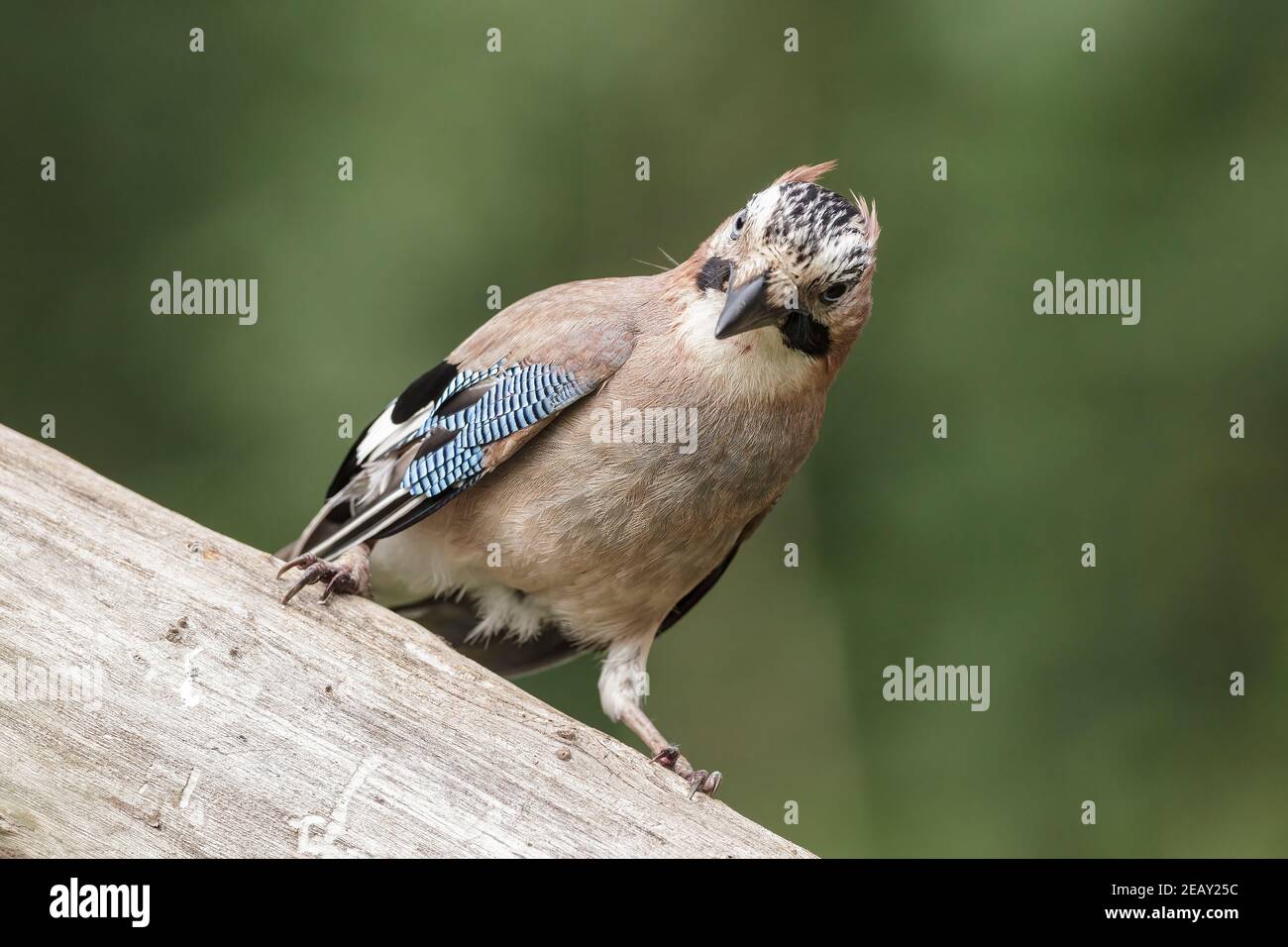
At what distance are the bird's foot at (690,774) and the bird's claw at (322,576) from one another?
1.00 meters

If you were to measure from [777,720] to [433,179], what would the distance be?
2.79 m

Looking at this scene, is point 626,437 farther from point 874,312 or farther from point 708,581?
point 874,312

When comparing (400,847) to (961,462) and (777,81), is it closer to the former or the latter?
(961,462)

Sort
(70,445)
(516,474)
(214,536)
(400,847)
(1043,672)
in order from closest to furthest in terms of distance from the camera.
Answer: (400,847), (214,536), (516,474), (1043,672), (70,445)

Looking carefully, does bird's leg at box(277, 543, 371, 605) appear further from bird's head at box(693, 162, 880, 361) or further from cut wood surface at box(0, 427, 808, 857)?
bird's head at box(693, 162, 880, 361)

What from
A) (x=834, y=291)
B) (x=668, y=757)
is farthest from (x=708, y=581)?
(x=834, y=291)

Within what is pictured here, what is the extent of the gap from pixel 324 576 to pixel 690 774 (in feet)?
3.83

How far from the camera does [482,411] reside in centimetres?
429

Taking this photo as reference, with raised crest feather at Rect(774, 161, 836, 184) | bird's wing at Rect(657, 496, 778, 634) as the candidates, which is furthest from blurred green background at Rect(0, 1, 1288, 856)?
raised crest feather at Rect(774, 161, 836, 184)

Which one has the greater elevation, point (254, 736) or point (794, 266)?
point (794, 266)

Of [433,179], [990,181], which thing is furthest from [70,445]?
[990,181]

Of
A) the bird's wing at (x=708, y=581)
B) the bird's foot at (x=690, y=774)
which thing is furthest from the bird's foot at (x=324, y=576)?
the bird's wing at (x=708, y=581)

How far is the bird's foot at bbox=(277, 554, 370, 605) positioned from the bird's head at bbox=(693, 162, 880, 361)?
1235mm

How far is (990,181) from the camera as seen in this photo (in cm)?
599
